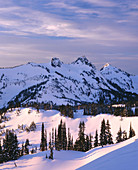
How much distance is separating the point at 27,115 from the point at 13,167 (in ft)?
439

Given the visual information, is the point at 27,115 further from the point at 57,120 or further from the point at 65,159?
the point at 65,159

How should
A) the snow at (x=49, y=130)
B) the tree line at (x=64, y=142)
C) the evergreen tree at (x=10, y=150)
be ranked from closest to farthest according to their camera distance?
1. the snow at (x=49, y=130)
2. the evergreen tree at (x=10, y=150)
3. the tree line at (x=64, y=142)

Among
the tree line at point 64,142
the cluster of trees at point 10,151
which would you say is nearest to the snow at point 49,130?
the tree line at point 64,142

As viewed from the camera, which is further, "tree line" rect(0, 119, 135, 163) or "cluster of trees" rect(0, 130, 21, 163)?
"tree line" rect(0, 119, 135, 163)

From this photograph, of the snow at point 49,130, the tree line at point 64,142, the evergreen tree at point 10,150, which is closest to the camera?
the snow at point 49,130

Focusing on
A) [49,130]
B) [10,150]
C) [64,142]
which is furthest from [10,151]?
[49,130]

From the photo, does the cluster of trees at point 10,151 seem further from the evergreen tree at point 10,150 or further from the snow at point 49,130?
the snow at point 49,130

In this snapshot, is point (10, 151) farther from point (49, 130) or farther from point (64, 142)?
point (49, 130)

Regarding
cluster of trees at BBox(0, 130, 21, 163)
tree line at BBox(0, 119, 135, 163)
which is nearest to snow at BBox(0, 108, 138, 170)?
tree line at BBox(0, 119, 135, 163)

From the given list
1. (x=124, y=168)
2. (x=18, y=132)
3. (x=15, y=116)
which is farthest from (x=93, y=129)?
(x=124, y=168)

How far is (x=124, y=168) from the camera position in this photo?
1398cm

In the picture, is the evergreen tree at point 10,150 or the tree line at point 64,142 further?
the tree line at point 64,142

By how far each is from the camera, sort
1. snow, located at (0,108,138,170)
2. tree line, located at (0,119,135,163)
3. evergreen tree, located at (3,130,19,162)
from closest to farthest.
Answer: snow, located at (0,108,138,170), evergreen tree, located at (3,130,19,162), tree line, located at (0,119,135,163)

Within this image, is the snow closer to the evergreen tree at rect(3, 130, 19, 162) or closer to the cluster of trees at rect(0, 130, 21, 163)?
Answer: the evergreen tree at rect(3, 130, 19, 162)
